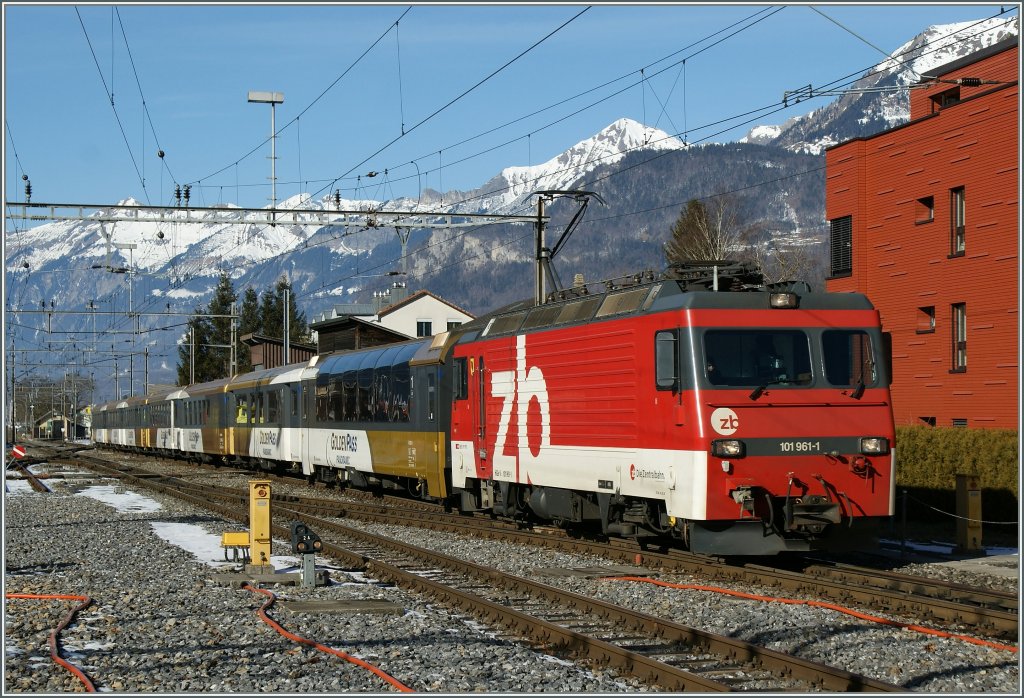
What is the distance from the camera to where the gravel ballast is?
29.7 feet

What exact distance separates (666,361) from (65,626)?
6.97 meters

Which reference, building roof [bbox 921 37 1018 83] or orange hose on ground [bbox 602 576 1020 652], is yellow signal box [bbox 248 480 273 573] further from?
building roof [bbox 921 37 1018 83]

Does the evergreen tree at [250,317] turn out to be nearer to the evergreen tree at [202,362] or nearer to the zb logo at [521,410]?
the evergreen tree at [202,362]

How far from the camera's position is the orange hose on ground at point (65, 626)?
29.7ft

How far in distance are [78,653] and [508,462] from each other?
1004 centimetres

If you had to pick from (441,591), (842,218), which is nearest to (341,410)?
(842,218)

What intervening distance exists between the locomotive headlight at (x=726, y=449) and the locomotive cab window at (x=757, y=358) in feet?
2.25

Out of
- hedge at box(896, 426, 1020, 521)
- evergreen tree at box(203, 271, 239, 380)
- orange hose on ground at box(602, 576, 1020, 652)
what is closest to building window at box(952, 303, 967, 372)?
hedge at box(896, 426, 1020, 521)

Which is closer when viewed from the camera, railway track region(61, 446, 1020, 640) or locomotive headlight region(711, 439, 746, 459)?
railway track region(61, 446, 1020, 640)

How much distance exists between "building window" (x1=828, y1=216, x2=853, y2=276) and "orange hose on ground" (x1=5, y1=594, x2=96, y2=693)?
2664 centimetres

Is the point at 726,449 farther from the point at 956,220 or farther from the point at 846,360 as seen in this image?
the point at 956,220

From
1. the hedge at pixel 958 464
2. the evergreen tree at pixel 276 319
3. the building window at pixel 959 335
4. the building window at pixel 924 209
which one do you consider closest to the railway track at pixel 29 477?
the hedge at pixel 958 464

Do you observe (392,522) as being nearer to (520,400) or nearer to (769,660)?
(520,400)

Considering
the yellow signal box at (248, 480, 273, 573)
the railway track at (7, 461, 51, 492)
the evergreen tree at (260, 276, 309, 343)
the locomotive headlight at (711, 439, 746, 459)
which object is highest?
the evergreen tree at (260, 276, 309, 343)
